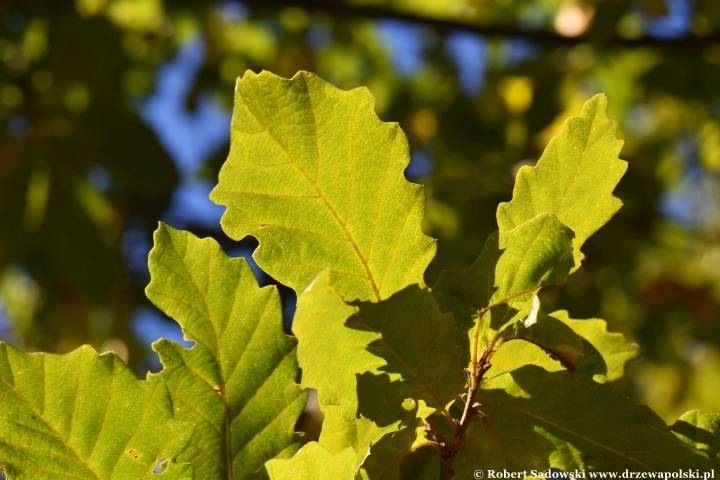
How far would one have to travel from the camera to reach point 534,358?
0.66 metres

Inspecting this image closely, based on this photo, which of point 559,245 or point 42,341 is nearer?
point 559,245

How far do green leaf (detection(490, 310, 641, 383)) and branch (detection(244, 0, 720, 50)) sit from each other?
1816 millimetres

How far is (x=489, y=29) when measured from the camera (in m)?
2.47

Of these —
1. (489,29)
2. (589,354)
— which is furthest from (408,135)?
(589,354)

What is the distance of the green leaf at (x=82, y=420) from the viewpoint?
0.57 metres

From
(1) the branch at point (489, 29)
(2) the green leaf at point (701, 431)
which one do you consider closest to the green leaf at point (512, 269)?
(2) the green leaf at point (701, 431)

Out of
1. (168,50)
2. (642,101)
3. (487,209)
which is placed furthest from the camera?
(168,50)

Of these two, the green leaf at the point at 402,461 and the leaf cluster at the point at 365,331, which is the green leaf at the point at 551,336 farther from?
the green leaf at the point at 402,461

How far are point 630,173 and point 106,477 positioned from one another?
2.28 m

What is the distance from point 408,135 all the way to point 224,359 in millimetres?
2666

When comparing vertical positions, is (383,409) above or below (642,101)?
above

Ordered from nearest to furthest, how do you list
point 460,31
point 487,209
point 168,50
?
point 487,209 < point 460,31 < point 168,50

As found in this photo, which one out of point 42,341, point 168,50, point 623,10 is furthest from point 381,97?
point 42,341

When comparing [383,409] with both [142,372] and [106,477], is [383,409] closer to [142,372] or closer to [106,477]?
[106,477]
